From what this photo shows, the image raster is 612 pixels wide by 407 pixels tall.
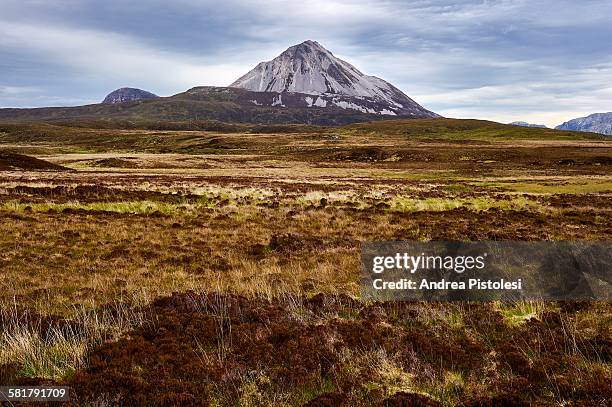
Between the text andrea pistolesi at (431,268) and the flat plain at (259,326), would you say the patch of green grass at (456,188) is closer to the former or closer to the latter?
the flat plain at (259,326)

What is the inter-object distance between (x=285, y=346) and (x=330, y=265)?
328 inches

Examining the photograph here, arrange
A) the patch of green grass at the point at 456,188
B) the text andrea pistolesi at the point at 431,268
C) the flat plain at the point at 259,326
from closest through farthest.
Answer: the flat plain at the point at 259,326, the text andrea pistolesi at the point at 431,268, the patch of green grass at the point at 456,188

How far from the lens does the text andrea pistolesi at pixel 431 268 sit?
41.8 ft

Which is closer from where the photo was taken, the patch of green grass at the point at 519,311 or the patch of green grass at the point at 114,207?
the patch of green grass at the point at 519,311

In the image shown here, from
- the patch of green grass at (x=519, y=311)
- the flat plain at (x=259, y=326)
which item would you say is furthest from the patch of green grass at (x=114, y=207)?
the patch of green grass at (x=519, y=311)

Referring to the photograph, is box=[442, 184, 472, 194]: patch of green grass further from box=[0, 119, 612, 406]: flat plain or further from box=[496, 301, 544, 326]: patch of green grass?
box=[496, 301, 544, 326]: patch of green grass

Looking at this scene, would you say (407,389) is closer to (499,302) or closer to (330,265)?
(499,302)

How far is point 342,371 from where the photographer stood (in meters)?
7.64

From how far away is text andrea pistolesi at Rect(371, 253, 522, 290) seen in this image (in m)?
12.7

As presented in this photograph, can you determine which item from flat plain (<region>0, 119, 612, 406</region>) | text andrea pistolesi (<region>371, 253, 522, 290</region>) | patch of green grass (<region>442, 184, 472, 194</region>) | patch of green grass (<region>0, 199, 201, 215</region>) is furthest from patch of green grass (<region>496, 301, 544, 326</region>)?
patch of green grass (<region>442, 184, 472, 194</region>)

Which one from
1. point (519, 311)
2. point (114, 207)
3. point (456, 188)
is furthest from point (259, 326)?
point (456, 188)

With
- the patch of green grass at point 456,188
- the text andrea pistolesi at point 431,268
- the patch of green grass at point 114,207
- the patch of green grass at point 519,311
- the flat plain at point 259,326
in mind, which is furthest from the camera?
the patch of green grass at point 456,188

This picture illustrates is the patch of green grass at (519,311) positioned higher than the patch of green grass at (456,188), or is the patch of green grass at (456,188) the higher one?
the patch of green grass at (519,311)

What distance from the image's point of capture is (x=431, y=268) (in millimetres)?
14672
